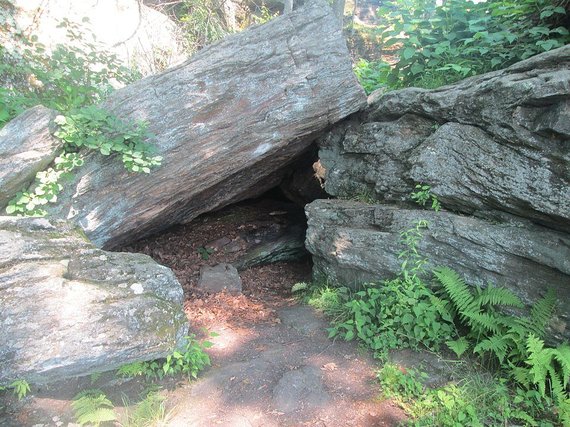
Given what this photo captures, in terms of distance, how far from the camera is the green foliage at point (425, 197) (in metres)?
5.44

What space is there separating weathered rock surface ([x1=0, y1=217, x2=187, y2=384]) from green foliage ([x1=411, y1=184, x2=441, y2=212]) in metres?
3.55

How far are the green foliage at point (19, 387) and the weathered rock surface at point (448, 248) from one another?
4209 millimetres

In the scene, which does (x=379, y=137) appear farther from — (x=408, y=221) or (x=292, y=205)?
(x=292, y=205)

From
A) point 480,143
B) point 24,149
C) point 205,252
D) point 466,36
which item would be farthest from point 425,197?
point 24,149

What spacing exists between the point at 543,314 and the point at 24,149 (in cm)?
663

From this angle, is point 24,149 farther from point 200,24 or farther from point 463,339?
point 200,24

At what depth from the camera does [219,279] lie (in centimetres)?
709

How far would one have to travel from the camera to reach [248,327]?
571 centimetres

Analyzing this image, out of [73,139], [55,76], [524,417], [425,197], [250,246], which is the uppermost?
[55,76]

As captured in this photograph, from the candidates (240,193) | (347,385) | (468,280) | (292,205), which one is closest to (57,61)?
(240,193)

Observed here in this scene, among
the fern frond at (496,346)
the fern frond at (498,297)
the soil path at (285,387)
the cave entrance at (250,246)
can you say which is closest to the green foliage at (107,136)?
the cave entrance at (250,246)

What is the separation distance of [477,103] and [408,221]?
1.81 metres

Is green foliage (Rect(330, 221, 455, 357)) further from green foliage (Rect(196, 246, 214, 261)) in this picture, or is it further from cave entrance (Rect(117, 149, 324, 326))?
green foliage (Rect(196, 246, 214, 261))

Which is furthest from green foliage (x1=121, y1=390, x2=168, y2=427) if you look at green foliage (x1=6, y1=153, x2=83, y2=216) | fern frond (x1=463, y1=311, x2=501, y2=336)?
fern frond (x1=463, y1=311, x2=501, y2=336)
